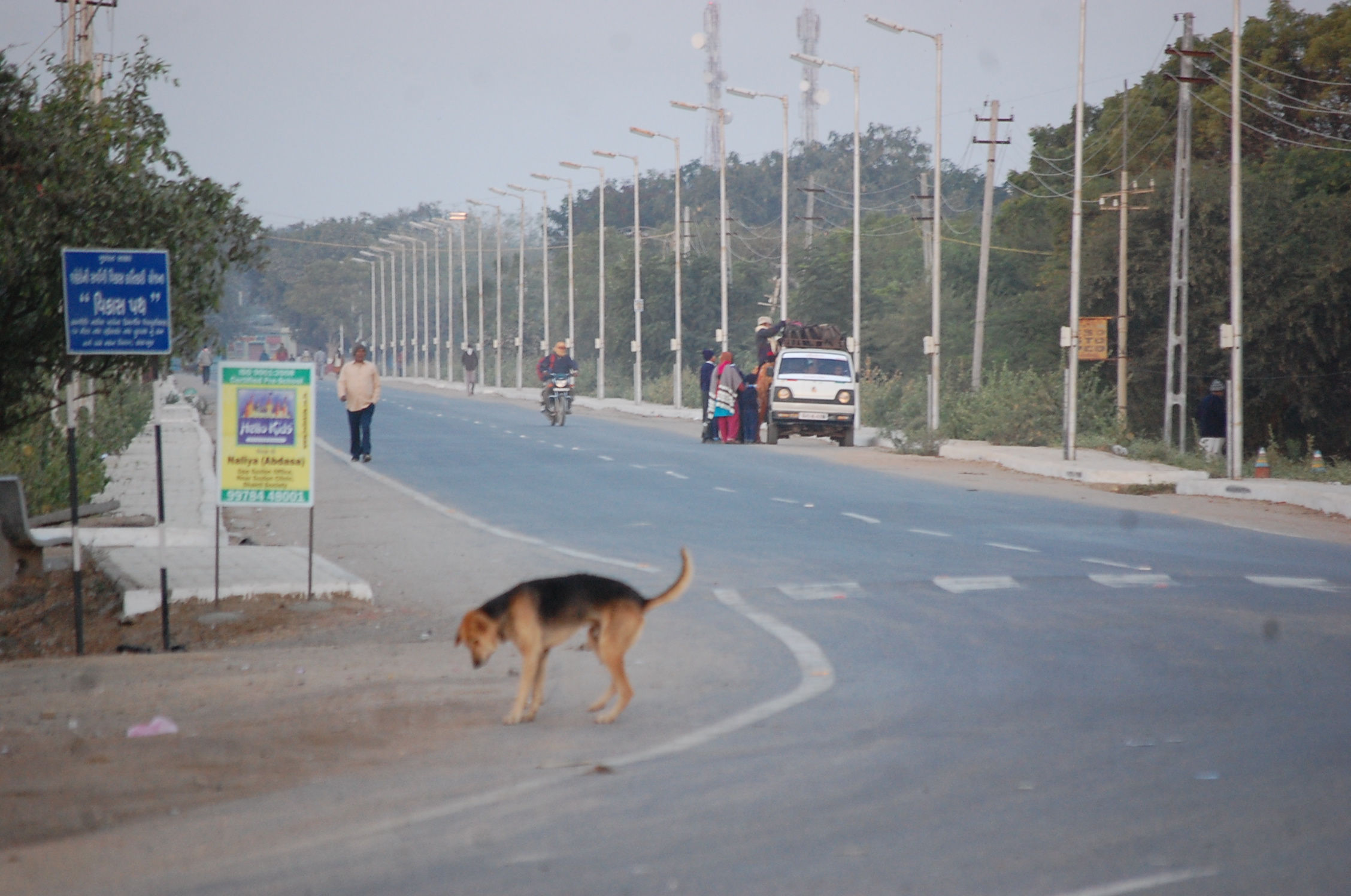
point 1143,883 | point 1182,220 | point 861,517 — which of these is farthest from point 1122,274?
point 1143,883

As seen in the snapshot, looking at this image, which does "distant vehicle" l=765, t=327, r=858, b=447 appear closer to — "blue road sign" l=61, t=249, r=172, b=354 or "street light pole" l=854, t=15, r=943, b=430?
"street light pole" l=854, t=15, r=943, b=430

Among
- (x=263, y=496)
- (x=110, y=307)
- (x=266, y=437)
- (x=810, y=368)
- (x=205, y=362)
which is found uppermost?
(x=110, y=307)

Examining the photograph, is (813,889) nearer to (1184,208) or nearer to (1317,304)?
(1184,208)

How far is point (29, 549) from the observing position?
14266mm

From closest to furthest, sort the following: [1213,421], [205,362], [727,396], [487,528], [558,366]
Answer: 1. [487,528]
2. [1213,421]
3. [727,396]
4. [558,366]
5. [205,362]

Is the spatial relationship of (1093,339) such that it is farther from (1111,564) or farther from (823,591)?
(823,591)

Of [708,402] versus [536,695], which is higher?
[708,402]

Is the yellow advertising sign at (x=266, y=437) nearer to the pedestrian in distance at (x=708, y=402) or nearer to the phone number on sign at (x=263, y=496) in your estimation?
the phone number on sign at (x=263, y=496)

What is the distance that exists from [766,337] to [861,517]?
85.3 feet

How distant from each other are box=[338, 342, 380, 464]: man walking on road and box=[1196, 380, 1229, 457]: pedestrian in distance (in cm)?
1657

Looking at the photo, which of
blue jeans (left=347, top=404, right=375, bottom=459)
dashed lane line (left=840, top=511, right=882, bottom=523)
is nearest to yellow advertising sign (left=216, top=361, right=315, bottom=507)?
dashed lane line (left=840, top=511, right=882, bottom=523)

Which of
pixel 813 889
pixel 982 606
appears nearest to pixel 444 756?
pixel 813 889

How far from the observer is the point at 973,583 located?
13.2m

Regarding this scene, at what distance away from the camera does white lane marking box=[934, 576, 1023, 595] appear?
42.3ft
